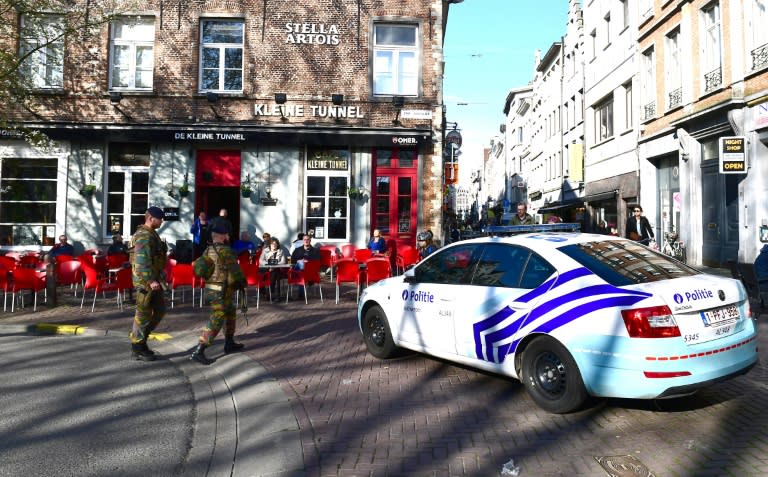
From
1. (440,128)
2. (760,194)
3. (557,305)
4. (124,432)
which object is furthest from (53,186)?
(760,194)

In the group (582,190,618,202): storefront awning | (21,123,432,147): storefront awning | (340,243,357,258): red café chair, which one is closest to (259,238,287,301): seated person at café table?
(340,243,357,258): red café chair

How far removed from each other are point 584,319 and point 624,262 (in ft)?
2.45

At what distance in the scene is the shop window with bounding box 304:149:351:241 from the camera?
16.1 m

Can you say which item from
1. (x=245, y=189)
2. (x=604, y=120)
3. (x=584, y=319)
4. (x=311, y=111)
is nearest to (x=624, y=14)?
(x=604, y=120)

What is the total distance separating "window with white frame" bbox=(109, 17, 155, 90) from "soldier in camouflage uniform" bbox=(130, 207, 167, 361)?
11.6 metres

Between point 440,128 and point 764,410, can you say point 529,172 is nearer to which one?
point 440,128

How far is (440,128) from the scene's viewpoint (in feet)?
52.2

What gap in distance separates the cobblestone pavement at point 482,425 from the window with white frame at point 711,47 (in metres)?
12.0

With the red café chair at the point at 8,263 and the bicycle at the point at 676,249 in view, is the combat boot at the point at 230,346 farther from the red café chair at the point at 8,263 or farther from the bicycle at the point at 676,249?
the bicycle at the point at 676,249

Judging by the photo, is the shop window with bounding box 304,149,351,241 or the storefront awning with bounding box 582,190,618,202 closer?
the shop window with bounding box 304,149,351,241

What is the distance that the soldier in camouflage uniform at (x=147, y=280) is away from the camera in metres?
6.11

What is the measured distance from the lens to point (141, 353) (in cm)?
630

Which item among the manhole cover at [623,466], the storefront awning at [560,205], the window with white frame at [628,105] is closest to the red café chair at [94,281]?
the manhole cover at [623,466]

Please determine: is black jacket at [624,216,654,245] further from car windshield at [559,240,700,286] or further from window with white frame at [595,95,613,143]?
window with white frame at [595,95,613,143]
